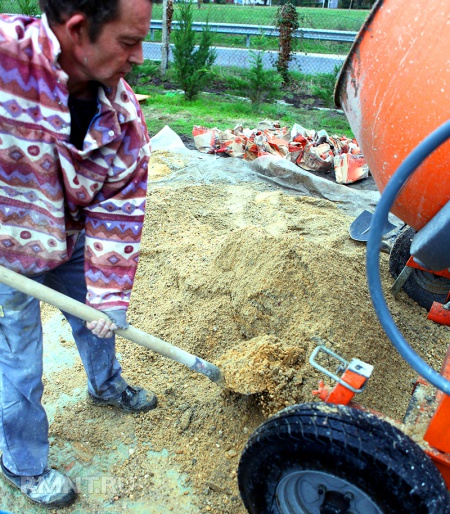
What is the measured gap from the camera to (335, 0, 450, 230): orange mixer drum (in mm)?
1342

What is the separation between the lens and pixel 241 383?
217 centimetres

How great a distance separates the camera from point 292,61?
467 inches

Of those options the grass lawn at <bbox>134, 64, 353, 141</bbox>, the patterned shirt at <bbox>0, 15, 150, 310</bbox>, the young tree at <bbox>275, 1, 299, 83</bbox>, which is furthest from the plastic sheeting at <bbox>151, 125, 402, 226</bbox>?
the young tree at <bbox>275, 1, 299, 83</bbox>

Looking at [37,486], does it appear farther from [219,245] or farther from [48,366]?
[219,245]

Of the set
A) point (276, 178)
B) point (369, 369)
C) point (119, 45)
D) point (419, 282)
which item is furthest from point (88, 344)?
point (276, 178)

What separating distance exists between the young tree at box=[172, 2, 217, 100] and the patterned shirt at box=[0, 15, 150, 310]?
312 inches

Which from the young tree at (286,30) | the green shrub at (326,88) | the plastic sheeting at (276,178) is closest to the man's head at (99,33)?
the plastic sheeting at (276,178)

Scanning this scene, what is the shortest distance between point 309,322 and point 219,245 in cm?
108

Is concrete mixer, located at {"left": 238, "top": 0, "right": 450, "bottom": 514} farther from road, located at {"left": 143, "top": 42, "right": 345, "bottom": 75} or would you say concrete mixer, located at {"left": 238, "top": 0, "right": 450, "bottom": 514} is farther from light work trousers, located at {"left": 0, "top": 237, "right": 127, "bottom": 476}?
road, located at {"left": 143, "top": 42, "right": 345, "bottom": 75}

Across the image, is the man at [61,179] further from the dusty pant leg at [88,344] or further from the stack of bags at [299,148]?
the stack of bags at [299,148]

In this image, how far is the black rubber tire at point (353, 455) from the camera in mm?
1362

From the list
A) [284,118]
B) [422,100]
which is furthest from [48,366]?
[284,118]

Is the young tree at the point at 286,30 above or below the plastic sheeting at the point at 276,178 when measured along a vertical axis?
above

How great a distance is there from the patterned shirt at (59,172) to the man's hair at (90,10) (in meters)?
0.05
